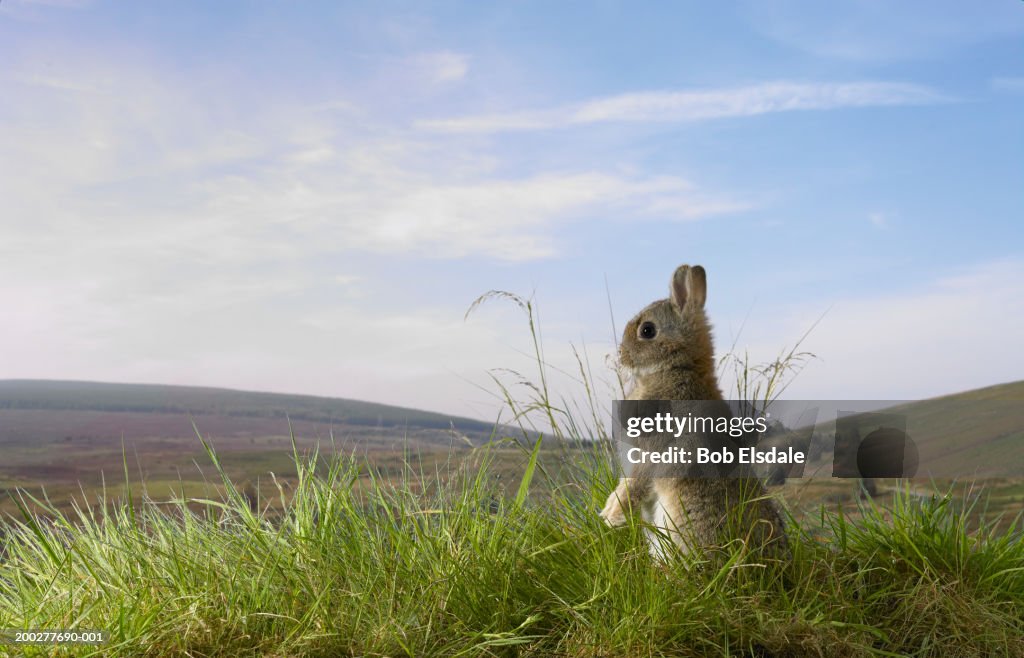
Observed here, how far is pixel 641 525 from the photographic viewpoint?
4457 millimetres

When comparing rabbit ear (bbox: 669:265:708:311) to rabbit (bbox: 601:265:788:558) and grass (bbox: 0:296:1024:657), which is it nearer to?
rabbit (bbox: 601:265:788:558)

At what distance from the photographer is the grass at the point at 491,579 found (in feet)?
13.5

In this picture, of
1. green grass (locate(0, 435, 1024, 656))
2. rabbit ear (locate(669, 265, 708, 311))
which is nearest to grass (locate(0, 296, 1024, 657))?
green grass (locate(0, 435, 1024, 656))

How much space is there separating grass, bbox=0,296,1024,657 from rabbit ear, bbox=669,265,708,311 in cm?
98

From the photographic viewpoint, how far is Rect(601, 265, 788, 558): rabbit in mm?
4488

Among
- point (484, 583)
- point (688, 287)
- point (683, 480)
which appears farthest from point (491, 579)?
point (688, 287)

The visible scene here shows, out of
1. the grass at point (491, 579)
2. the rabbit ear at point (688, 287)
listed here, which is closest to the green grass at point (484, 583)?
the grass at point (491, 579)

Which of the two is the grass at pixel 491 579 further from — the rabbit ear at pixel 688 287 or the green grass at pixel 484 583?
the rabbit ear at pixel 688 287

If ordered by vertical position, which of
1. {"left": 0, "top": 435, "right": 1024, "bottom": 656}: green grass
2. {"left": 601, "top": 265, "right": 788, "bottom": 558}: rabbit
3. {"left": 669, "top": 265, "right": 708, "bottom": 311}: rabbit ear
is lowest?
{"left": 0, "top": 435, "right": 1024, "bottom": 656}: green grass

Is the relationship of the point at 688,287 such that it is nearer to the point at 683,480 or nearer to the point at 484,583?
the point at 683,480

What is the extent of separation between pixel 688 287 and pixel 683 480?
122 cm

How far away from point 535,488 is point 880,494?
8.45 ft

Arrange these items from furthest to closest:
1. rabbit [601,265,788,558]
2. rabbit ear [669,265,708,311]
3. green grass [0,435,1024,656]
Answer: rabbit ear [669,265,708,311] → rabbit [601,265,788,558] → green grass [0,435,1024,656]

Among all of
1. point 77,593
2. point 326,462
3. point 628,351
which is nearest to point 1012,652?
point 628,351
